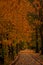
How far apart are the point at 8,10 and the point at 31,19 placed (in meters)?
26.1

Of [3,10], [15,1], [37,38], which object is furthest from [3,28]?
[37,38]

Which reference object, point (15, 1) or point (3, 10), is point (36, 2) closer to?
point (15, 1)

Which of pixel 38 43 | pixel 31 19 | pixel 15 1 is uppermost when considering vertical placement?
pixel 15 1

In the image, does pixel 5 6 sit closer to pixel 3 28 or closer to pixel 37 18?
pixel 3 28

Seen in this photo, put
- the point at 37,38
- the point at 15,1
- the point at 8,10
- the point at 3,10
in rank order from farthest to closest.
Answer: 1. the point at 37,38
2. the point at 15,1
3. the point at 8,10
4. the point at 3,10

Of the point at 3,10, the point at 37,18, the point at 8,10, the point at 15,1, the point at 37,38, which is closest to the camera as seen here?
the point at 3,10

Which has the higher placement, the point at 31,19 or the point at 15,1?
the point at 15,1

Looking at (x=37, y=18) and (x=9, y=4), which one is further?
(x=37, y=18)

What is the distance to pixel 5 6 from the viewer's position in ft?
67.6

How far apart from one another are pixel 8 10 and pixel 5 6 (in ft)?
2.22

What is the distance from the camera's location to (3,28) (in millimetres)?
20625

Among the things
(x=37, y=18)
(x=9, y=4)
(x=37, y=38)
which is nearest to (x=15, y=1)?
(x=9, y=4)

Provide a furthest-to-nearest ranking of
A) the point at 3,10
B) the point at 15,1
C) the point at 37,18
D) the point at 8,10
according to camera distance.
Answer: the point at 37,18
the point at 15,1
the point at 8,10
the point at 3,10

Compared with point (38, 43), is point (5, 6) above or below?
above
